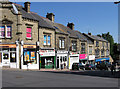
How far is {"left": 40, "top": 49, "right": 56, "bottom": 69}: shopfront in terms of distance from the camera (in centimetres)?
3116

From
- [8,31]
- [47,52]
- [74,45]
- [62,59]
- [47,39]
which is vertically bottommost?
[62,59]

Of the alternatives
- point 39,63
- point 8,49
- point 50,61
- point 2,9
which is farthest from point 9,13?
point 50,61

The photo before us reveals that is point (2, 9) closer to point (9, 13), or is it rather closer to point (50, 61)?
point (9, 13)

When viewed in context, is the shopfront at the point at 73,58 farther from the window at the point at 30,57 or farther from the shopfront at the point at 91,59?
the window at the point at 30,57

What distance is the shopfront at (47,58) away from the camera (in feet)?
102

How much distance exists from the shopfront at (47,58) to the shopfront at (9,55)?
18.3ft

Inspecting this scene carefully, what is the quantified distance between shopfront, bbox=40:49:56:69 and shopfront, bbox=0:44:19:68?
557 centimetres

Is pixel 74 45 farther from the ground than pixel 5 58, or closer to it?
farther from the ground

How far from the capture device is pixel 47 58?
32.7m

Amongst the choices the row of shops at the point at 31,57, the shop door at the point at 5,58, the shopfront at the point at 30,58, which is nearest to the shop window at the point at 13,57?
the row of shops at the point at 31,57

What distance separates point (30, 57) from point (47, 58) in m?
5.12

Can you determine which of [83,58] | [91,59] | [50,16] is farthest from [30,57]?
[91,59]

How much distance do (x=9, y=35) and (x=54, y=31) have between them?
10418 mm

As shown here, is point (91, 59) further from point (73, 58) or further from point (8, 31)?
point (8, 31)
